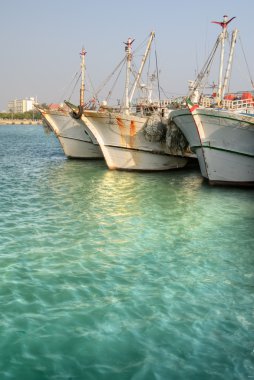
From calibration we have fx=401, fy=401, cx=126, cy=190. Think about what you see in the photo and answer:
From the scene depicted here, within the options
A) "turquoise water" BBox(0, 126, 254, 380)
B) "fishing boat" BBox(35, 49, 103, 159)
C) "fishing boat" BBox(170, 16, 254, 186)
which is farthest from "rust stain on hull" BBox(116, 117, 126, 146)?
"turquoise water" BBox(0, 126, 254, 380)

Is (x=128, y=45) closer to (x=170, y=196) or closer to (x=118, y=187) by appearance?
(x=118, y=187)

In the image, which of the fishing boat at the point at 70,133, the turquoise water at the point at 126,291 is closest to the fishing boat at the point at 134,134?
the fishing boat at the point at 70,133

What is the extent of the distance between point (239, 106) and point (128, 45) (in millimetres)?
8262

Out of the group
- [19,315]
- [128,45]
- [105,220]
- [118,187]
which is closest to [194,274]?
[19,315]

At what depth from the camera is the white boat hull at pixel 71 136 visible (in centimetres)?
2783

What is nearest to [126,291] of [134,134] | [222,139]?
[222,139]

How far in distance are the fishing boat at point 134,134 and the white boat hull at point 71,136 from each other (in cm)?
543

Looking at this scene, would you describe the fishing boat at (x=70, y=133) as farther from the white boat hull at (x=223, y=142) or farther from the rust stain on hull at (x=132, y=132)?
the white boat hull at (x=223, y=142)

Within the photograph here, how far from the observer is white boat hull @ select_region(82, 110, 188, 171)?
839 inches

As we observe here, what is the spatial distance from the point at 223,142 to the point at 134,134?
6005mm

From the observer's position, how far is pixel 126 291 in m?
6.98

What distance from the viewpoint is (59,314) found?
6.15m

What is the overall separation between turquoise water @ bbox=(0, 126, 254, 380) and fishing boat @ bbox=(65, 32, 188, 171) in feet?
26.0

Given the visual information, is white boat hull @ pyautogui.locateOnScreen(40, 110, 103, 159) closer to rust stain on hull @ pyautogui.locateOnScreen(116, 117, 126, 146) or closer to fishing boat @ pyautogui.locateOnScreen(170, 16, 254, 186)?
rust stain on hull @ pyautogui.locateOnScreen(116, 117, 126, 146)
